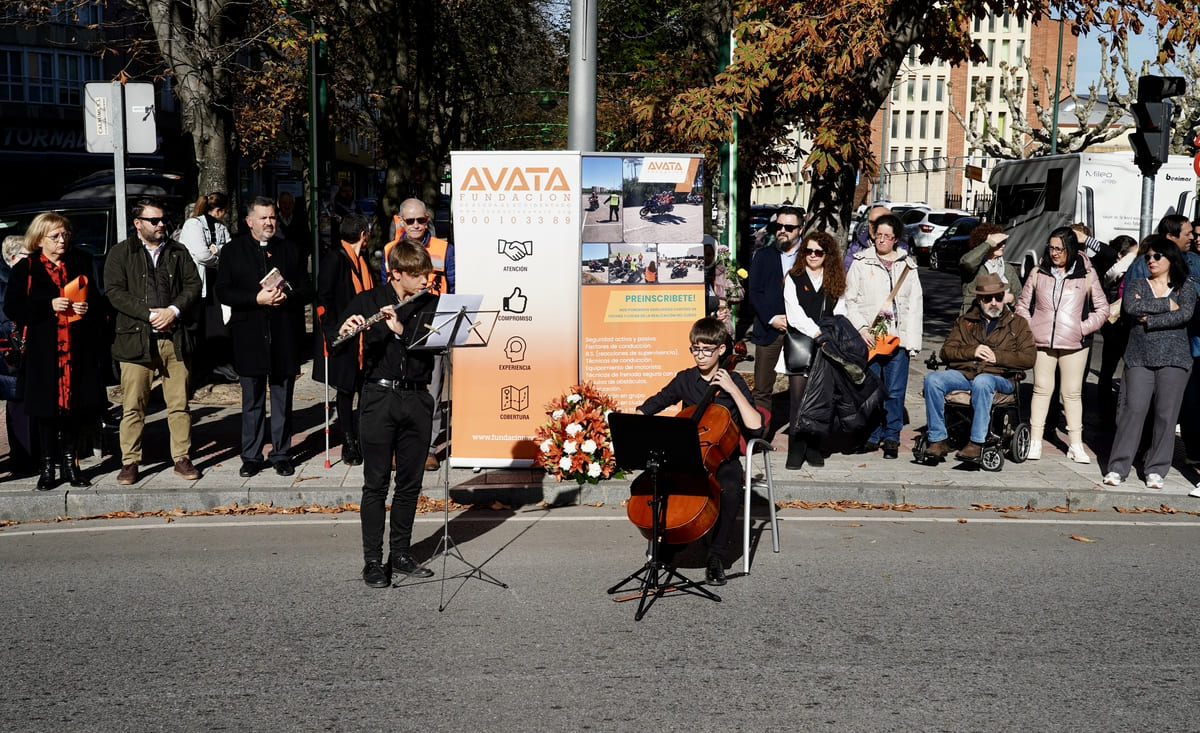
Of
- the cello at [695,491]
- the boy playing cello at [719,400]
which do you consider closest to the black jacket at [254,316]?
the boy playing cello at [719,400]

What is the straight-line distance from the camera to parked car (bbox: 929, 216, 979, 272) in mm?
35625

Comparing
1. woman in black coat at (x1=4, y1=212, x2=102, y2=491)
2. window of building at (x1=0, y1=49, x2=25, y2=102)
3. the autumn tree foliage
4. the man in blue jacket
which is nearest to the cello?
the man in blue jacket

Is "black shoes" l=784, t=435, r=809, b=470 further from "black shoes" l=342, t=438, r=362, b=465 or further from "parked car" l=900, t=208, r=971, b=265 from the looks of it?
"parked car" l=900, t=208, r=971, b=265

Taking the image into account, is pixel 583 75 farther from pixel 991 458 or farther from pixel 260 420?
pixel 991 458

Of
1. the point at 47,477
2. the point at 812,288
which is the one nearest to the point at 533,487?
the point at 812,288

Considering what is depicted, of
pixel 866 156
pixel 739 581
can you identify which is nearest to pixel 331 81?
pixel 866 156

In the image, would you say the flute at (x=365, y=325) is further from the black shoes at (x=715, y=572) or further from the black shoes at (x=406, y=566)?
the black shoes at (x=715, y=572)

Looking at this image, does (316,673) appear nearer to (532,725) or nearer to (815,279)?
(532,725)

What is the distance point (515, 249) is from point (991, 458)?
4.13 metres

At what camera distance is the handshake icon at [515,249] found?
9.70m

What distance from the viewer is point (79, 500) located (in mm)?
8672

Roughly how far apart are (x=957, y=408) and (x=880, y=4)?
4.70 metres

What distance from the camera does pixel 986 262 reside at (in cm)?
1181

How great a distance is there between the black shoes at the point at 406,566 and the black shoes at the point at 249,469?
2.80 meters
